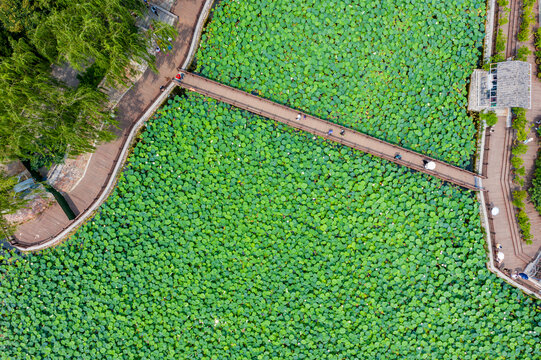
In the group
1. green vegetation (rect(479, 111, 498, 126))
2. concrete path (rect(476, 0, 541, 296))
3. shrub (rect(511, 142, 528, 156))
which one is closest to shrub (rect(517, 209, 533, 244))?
concrete path (rect(476, 0, 541, 296))

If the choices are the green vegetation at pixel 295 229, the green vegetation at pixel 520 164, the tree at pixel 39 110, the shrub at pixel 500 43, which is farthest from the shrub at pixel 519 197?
the tree at pixel 39 110

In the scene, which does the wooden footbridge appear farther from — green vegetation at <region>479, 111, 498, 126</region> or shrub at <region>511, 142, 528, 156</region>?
green vegetation at <region>479, 111, 498, 126</region>

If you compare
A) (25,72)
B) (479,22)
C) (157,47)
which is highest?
(479,22)

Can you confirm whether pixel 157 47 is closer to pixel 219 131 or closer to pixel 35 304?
pixel 219 131

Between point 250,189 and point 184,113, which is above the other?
point 184,113

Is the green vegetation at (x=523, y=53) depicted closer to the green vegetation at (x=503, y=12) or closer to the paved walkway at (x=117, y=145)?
the green vegetation at (x=503, y=12)

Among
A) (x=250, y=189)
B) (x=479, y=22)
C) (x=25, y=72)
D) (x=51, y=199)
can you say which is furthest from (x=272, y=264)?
(x=479, y=22)
